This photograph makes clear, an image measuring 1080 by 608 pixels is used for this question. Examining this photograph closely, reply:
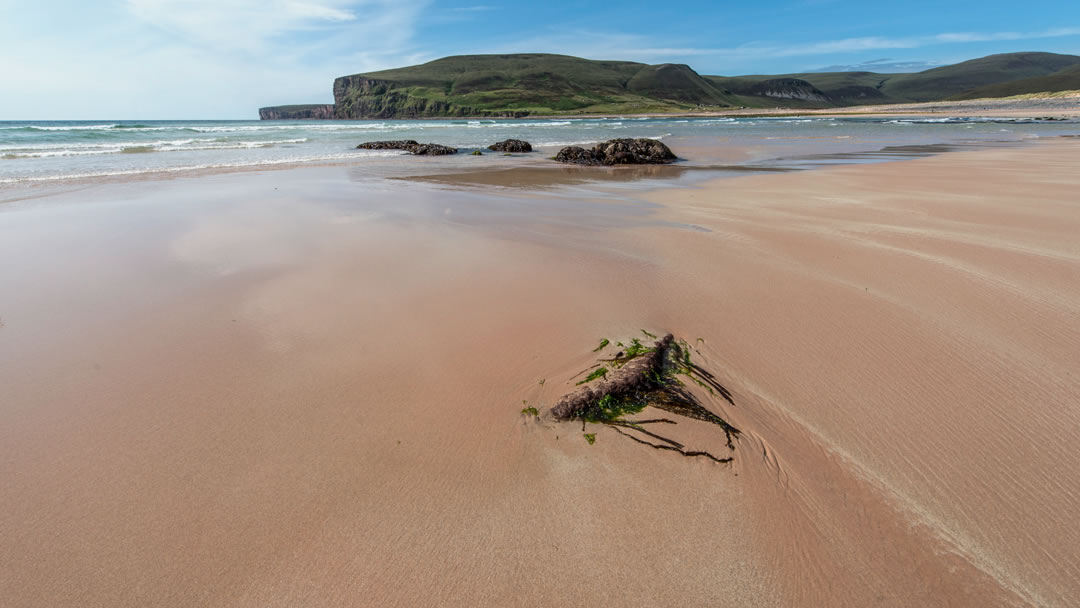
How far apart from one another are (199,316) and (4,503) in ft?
6.16

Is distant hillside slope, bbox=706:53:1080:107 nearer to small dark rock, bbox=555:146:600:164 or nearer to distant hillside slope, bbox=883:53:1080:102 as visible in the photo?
distant hillside slope, bbox=883:53:1080:102

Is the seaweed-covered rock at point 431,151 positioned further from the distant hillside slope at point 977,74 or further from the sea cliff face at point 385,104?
the distant hillside slope at point 977,74

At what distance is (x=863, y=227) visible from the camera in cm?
565

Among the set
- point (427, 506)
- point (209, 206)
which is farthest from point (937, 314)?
point (209, 206)

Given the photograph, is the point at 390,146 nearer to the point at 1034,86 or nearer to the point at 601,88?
the point at 601,88

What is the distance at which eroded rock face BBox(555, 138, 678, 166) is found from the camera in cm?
1557

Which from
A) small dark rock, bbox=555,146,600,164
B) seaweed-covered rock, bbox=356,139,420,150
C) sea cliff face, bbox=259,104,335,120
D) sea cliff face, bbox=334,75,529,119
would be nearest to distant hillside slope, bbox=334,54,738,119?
sea cliff face, bbox=334,75,529,119

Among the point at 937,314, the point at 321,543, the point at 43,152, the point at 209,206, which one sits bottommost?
the point at 321,543

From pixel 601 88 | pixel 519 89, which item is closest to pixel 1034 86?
pixel 601 88

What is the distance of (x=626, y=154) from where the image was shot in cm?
1559

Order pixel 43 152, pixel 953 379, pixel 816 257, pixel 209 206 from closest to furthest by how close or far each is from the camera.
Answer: pixel 953 379 → pixel 816 257 → pixel 209 206 → pixel 43 152

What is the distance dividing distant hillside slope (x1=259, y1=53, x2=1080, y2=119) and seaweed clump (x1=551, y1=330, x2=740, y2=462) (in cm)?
9939

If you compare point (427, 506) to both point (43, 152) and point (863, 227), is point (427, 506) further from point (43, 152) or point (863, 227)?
point (43, 152)

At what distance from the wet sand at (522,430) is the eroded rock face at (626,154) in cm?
1130
